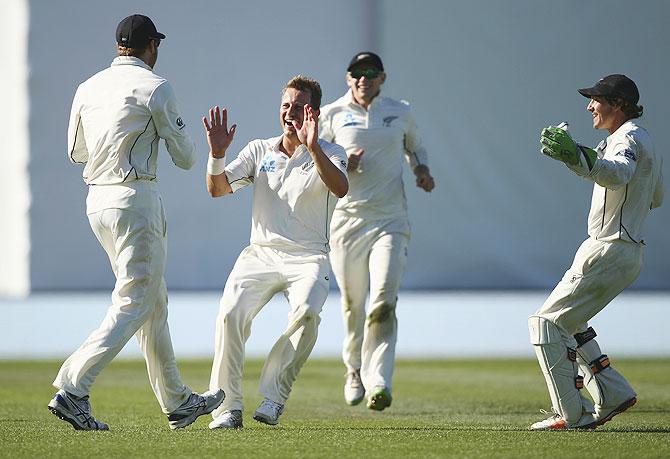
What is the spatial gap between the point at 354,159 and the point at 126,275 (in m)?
2.08

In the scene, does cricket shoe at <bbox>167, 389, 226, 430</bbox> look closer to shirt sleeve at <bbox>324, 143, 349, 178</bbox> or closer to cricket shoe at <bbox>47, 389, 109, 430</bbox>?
cricket shoe at <bbox>47, 389, 109, 430</bbox>

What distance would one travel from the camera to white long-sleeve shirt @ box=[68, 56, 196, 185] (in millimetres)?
6039

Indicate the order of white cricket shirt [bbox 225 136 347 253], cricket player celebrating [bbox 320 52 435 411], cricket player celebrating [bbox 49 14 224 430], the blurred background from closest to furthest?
cricket player celebrating [bbox 49 14 224 430]
white cricket shirt [bbox 225 136 347 253]
cricket player celebrating [bbox 320 52 435 411]
the blurred background

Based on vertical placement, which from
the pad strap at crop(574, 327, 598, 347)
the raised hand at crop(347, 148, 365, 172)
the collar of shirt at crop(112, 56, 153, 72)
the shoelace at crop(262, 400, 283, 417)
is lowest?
the shoelace at crop(262, 400, 283, 417)

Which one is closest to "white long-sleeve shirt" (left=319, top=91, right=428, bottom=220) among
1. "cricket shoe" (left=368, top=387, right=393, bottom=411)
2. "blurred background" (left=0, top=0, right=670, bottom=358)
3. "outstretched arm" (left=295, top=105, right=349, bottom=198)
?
"cricket shoe" (left=368, top=387, right=393, bottom=411)

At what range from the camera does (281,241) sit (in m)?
6.48

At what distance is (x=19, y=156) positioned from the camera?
13.3 meters

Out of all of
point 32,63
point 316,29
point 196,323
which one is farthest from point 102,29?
point 196,323

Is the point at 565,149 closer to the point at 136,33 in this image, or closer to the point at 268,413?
the point at 268,413

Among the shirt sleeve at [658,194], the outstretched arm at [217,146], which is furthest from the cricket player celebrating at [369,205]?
the shirt sleeve at [658,194]

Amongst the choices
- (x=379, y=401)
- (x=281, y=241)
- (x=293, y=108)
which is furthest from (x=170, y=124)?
(x=379, y=401)

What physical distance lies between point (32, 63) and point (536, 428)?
8.17 meters

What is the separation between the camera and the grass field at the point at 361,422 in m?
Answer: 5.53

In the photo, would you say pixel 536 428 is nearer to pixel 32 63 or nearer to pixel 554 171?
pixel 554 171
